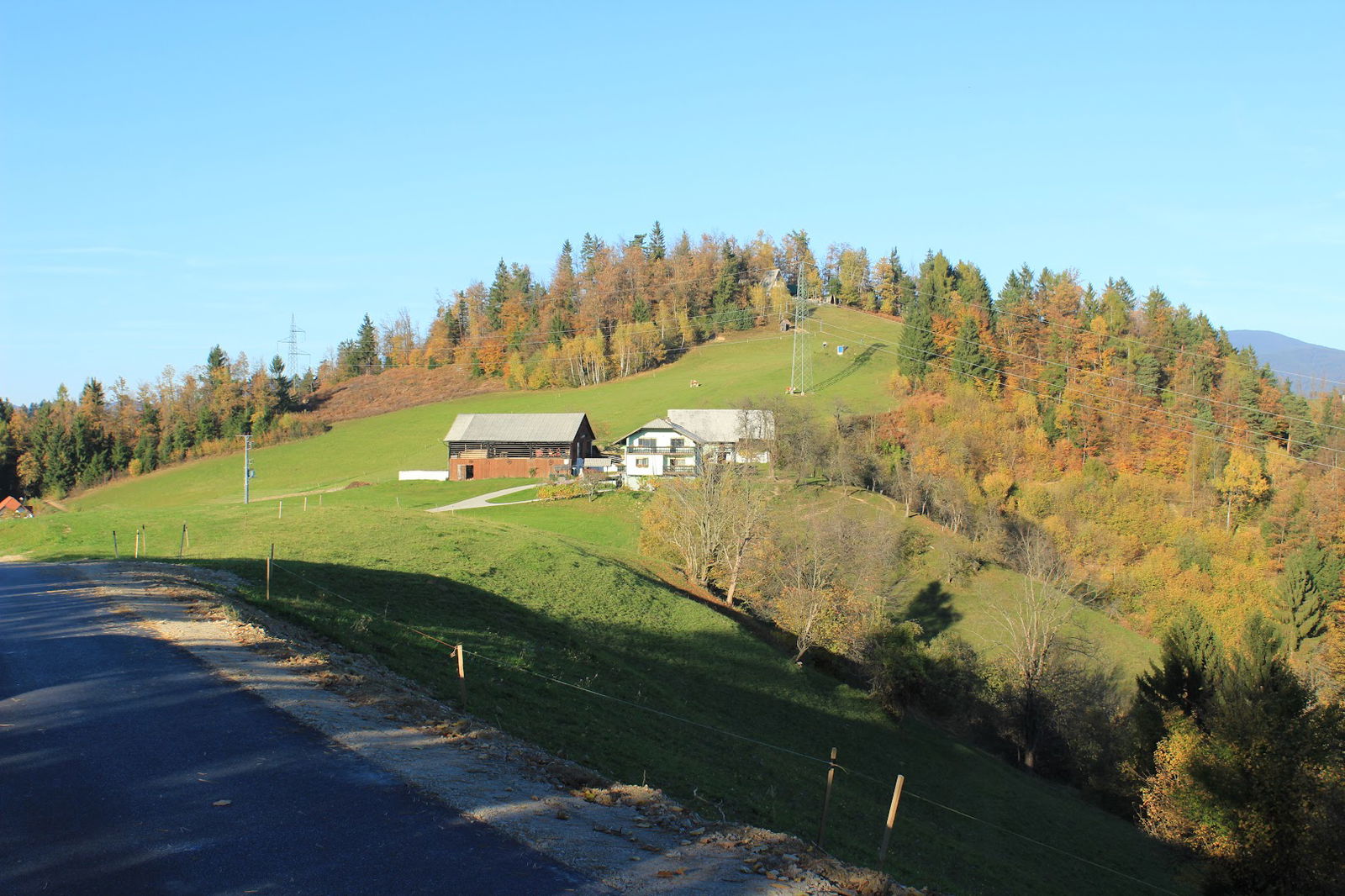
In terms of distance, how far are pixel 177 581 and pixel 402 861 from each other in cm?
1750

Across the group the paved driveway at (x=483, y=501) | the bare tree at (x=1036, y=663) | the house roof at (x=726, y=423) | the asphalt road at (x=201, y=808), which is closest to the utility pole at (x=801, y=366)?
the house roof at (x=726, y=423)

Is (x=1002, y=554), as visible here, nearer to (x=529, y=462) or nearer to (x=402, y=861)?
(x=529, y=462)

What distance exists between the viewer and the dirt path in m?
9.26

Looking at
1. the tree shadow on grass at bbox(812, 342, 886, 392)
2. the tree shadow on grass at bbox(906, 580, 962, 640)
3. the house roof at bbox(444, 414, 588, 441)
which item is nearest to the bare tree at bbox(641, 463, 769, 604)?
the tree shadow on grass at bbox(906, 580, 962, 640)

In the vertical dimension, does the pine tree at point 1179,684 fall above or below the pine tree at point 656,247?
below

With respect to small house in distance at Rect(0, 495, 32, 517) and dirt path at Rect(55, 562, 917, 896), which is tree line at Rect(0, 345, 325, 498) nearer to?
small house in distance at Rect(0, 495, 32, 517)

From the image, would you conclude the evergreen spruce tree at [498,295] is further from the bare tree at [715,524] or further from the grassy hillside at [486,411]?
the bare tree at [715,524]

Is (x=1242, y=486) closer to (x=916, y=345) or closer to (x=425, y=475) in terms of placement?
(x=916, y=345)

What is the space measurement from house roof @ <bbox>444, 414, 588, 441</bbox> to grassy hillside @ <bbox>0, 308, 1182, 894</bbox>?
114 ft

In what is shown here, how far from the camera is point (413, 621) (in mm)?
24078

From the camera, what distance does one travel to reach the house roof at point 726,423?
90.8 meters

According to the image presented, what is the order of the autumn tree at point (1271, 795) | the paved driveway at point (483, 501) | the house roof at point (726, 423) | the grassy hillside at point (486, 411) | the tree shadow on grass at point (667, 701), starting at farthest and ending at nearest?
the grassy hillside at point (486, 411), the house roof at point (726, 423), the paved driveway at point (483, 501), the autumn tree at point (1271, 795), the tree shadow on grass at point (667, 701)

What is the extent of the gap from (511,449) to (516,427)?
2.85m

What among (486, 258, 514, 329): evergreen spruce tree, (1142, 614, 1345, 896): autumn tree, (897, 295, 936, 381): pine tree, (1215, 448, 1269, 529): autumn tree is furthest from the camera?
(486, 258, 514, 329): evergreen spruce tree
